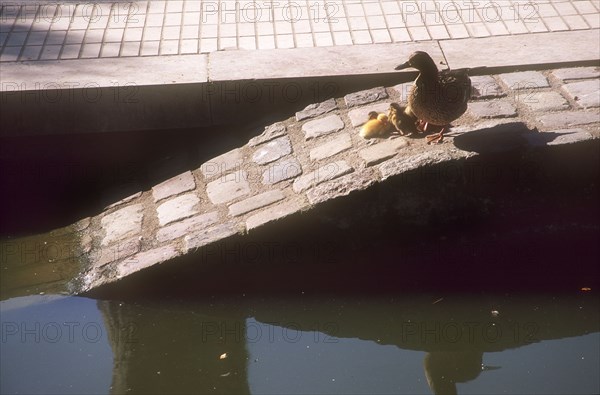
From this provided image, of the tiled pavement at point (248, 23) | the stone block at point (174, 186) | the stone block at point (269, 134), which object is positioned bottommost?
the stone block at point (174, 186)

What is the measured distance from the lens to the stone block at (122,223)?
18.0 ft

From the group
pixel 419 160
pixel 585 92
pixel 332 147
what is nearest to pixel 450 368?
pixel 419 160

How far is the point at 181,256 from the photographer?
199 inches

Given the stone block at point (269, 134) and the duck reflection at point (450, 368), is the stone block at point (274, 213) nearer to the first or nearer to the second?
the stone block at point (269, 134)

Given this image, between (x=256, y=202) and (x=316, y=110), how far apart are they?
0.88m

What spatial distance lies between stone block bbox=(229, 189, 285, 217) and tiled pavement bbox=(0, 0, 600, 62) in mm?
1419

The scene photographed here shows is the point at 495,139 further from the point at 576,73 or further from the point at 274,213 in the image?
the point at 274,213

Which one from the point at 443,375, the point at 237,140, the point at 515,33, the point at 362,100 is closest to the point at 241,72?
the point at 237,140

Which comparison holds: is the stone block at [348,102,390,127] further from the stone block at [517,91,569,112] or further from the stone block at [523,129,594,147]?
the stone block at [523,129,594,147]

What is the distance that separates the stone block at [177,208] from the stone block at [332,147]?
0.77m

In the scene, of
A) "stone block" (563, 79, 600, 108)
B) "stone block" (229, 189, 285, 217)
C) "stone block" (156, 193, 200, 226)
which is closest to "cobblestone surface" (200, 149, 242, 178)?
"stone block" (156, 193, 200, 226)

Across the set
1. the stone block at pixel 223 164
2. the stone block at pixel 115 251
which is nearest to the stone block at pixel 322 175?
the stone block at pixel 223 164

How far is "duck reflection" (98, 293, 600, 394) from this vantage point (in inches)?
181

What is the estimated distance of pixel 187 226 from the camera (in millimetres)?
5332
